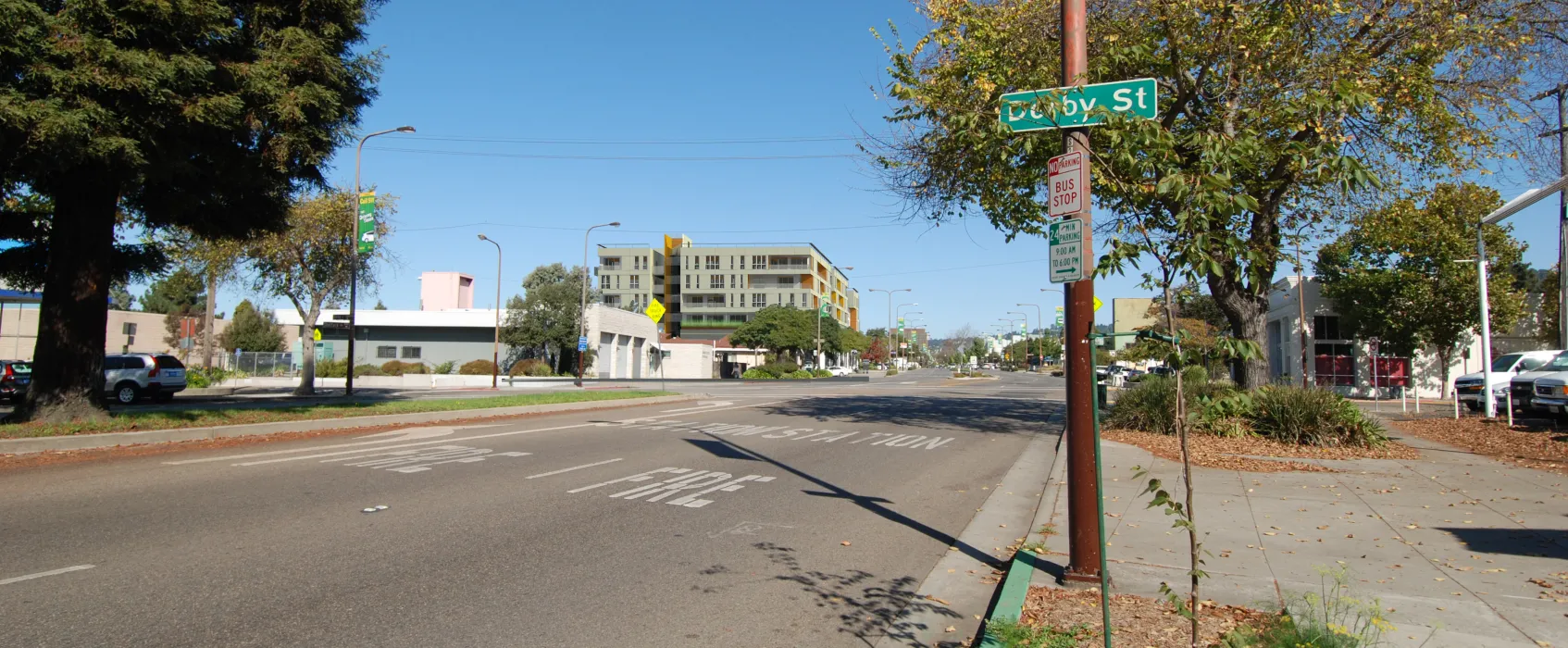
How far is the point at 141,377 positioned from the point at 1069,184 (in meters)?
31.4

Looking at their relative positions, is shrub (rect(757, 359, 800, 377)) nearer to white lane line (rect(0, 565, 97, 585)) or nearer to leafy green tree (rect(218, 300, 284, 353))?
leafy green tree (rect(218, 300, 284, 353))

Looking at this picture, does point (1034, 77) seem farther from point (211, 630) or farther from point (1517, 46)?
point (211, 630)

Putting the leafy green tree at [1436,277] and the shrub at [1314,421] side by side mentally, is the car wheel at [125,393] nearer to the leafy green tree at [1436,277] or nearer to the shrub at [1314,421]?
the shrub at [1314,421]

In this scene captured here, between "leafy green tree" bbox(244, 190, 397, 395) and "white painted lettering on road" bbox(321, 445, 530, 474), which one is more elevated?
"leafy green tree" bbox(244, 190, 397, 395)

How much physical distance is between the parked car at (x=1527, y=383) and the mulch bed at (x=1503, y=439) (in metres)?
0.71

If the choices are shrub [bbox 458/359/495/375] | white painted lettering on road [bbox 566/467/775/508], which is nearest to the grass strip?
white painted lettering on road [bbox 566/467/775/508]

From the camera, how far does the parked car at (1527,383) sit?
17.8 metres

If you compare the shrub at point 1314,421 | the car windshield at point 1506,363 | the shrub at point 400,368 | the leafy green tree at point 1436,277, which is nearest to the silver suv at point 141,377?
the shrub at point 400,368

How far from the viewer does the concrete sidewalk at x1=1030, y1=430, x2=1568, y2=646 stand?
16.3 ft

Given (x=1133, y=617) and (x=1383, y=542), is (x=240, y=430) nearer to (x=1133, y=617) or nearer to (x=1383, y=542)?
(x=1133, y=617)

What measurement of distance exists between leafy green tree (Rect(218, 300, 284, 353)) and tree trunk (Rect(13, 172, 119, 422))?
206 ft

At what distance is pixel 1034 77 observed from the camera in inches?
556

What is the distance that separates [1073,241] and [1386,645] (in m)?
2.68

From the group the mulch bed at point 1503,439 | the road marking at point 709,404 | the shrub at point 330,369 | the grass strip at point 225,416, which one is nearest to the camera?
the mulch bed at point 1503,439
